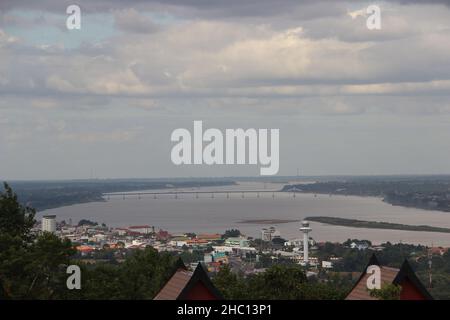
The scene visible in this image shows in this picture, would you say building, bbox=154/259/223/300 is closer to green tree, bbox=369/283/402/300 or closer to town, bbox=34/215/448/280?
green tree, bbox=369/283/402/300

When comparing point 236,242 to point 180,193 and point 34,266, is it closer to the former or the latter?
point 34,266

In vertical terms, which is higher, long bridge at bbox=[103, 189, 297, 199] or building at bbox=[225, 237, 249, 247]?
long bridge at bbox=[103, 189, 297, 199]

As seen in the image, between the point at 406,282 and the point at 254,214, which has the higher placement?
the point at 406,282

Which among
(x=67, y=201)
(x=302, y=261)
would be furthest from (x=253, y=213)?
(x=302, y=261)

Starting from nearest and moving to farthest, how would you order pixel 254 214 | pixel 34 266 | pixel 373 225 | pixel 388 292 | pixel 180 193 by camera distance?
pixel 388 292 → pixel 34 266 → pixel 373 225 → pixel 254 214 → pixel 180 193

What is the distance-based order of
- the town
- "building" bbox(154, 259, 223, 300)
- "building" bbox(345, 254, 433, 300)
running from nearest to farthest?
"building" bbox(154, 259, 223, 300)
"building" bbox(345, 254, 433, 300)
the town

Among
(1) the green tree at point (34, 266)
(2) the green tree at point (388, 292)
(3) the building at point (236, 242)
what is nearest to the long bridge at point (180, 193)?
(3) the building at point (236, 242)

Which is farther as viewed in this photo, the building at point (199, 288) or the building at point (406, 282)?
the building at point (406, 282)

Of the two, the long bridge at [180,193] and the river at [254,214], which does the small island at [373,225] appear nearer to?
the river at [254,214]

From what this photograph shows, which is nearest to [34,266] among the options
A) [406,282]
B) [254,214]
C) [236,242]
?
[406,282]

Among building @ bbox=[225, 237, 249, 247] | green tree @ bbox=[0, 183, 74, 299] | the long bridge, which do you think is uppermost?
green tree @ bbox=[0, 183, 74, 299]

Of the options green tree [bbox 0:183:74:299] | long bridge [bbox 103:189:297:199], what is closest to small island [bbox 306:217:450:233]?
long bridge [bbox 103:189:297:199]

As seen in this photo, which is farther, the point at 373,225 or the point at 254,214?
the point at 254,214
